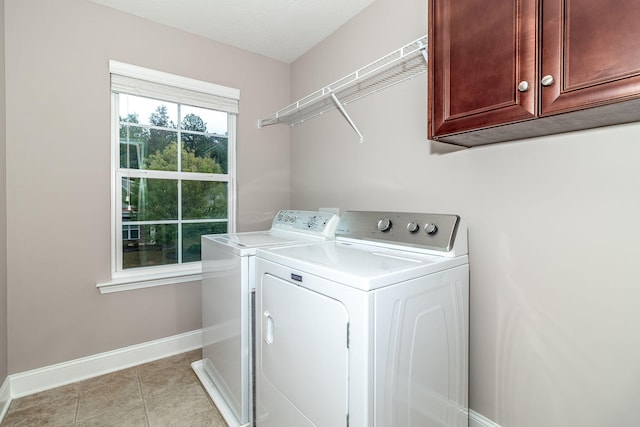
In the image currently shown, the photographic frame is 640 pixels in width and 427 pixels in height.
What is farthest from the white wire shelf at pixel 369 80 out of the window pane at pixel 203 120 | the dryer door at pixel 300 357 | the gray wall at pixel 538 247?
the dryer door at pixel 300 357

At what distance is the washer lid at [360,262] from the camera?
107 cm

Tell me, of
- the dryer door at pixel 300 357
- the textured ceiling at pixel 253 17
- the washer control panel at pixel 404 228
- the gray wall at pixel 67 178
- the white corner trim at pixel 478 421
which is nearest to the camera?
the dryer door at pixel 300 357

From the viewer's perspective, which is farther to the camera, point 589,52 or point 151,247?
point 151,247

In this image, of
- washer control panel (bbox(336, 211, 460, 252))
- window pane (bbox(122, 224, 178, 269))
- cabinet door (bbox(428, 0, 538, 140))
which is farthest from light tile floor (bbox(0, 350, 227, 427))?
cabinet door (bbox(428, 0, 538, 140))

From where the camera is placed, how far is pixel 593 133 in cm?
117

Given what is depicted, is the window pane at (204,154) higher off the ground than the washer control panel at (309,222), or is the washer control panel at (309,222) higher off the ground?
the window pane at (204,154)

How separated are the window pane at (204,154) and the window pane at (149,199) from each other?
0.71 ft

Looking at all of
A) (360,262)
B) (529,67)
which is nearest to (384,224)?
(360,262)

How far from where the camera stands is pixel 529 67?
102 centimetres

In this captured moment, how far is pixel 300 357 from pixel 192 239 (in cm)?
169

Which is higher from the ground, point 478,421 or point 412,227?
point 412,227

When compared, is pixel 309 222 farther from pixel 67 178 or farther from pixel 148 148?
pixel 67 178

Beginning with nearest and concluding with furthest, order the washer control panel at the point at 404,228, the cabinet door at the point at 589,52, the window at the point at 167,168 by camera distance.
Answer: the cabinet door at the point at 589,52, the washer control panel at the point at 404,228, the window at the point at 167,168

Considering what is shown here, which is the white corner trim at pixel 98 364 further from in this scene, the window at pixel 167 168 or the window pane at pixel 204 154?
the window pane at pixel 204 154
